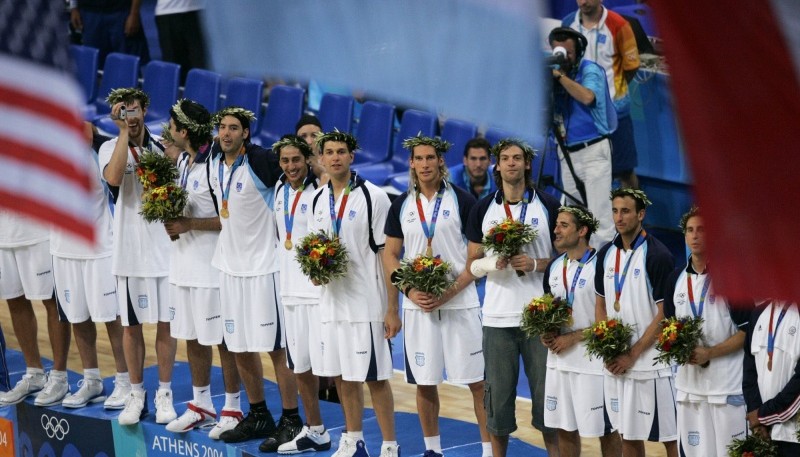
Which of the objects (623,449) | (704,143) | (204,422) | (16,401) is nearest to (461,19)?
(704,143)

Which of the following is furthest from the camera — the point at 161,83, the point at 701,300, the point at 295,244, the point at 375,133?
the point at 375,133

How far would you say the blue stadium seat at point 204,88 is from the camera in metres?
9.05

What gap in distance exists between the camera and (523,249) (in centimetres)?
746

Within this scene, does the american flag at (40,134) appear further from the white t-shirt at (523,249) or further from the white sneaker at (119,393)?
the white sneaker at (119,393)

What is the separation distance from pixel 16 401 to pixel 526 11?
9440mm

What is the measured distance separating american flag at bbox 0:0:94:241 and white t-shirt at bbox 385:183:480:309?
5202 mm

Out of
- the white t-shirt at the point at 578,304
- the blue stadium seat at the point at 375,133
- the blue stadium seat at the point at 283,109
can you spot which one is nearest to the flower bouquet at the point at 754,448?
the white t-shirt at the point at 578,304

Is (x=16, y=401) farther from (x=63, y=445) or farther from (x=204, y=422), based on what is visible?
(x=204, y=422)

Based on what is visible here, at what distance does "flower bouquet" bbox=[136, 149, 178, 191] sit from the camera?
8.51 m

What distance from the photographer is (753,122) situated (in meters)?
1.71

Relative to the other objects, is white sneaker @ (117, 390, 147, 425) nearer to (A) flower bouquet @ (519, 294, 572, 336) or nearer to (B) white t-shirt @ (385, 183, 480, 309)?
(B) white t-shirt @ (385, 183, 480, 309)

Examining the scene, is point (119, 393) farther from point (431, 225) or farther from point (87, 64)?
point (87, 64)

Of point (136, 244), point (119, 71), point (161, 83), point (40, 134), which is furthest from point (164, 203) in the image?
point (40, 134)

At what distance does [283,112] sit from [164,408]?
2.52 metres
